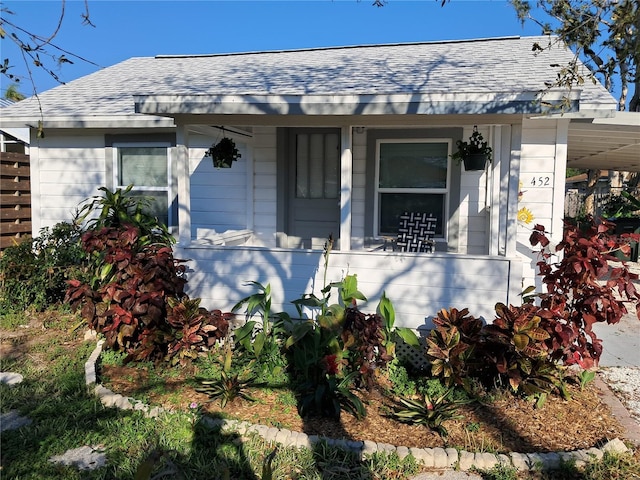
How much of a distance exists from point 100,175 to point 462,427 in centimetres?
619

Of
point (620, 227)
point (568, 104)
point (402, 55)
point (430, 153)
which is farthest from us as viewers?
point (620, 227)

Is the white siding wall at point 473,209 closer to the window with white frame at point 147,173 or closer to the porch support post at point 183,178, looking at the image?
the porch support post at point 183,178

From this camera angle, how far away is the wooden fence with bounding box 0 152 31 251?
7.32 metres

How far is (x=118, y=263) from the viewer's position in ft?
15.2

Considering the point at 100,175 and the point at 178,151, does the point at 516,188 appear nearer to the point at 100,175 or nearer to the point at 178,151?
the point at 178,151

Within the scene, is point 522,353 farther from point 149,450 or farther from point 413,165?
point 413,165

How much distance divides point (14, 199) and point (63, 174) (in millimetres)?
802

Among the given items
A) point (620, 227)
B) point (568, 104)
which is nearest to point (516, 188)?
point (568, 104)

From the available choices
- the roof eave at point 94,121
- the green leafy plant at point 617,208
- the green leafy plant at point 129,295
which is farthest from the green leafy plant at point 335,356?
the green leafy plant at point 617,208

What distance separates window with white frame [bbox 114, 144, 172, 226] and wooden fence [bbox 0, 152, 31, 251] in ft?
5.17

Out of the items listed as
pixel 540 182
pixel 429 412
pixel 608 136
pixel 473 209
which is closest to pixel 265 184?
pixel 473 209

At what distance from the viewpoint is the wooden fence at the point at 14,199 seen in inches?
288

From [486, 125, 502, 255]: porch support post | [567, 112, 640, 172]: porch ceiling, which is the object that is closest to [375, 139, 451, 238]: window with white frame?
[486, 125, 502, 255]: porch support post

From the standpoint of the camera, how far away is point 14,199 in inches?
294
